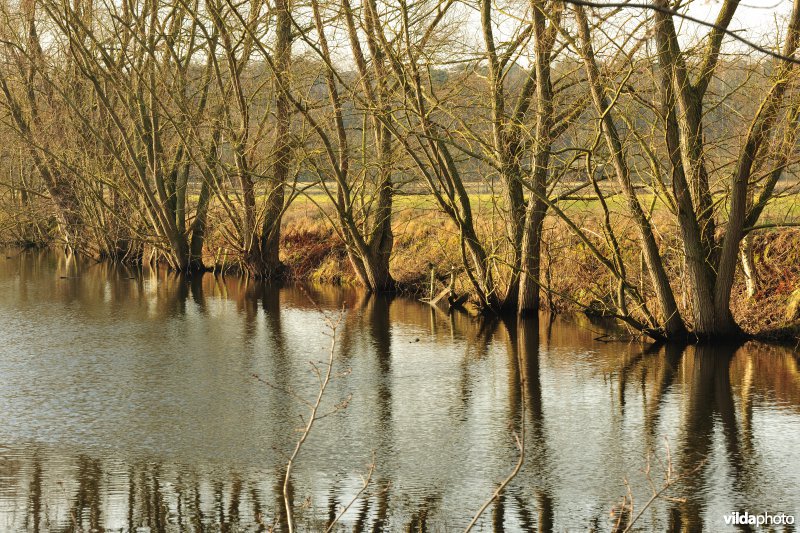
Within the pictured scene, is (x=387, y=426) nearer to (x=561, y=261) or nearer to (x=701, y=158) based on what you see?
(x=701, y=158)

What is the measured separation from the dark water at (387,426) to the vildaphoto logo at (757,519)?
129 millimetres

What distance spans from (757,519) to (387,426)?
4.41 meters

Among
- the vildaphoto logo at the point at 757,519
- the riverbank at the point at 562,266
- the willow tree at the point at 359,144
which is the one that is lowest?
the vildaphoto logo at the point at 757,519

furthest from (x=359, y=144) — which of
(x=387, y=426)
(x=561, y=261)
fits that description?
(x=387, y=426)

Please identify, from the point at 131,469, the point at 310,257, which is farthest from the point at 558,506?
the point at 310,257

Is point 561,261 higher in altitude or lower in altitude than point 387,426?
higher

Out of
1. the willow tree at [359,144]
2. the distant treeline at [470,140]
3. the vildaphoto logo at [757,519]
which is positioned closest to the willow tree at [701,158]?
the distant treeline at [470,140]

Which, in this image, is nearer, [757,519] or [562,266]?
[757,519]

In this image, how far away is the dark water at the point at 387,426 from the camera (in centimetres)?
834

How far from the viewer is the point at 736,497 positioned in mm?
8664

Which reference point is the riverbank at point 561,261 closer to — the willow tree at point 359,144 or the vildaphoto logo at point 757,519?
the willow tree at point 359,144

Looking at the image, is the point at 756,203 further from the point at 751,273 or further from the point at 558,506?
the point at 558,506

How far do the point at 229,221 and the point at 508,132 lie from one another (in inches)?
593

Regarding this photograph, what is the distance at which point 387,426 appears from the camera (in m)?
11.3
